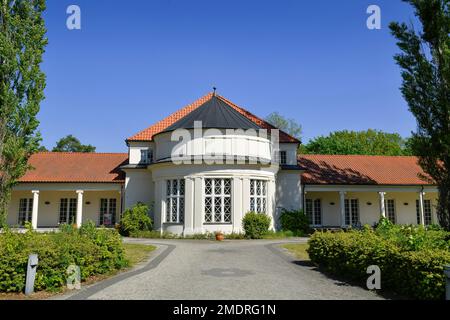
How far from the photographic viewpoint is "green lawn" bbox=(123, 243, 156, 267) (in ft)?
41.5

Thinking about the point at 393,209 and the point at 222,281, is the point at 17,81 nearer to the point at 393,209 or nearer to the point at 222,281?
the point at 222,281

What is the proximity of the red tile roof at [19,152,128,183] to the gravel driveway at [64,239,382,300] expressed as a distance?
14.9 m

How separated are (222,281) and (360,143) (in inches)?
1779

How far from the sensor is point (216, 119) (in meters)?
22.0

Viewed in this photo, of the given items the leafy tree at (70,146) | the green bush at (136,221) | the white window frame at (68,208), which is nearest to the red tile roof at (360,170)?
the green bush at (136,221)

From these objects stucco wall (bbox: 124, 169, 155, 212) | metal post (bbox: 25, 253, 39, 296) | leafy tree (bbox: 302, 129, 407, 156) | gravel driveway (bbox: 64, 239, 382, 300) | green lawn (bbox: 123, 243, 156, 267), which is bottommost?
gravel driveway (bbox: 64, 239, 382, 300)

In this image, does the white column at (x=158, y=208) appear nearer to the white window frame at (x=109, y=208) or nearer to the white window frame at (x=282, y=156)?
the white window frame at (x=109, y=208)

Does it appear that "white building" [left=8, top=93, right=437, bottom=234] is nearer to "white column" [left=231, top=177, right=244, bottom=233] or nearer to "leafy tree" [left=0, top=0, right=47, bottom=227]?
"white column" [left=231, top=177, right=244, bottom=233]

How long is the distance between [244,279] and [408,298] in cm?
362

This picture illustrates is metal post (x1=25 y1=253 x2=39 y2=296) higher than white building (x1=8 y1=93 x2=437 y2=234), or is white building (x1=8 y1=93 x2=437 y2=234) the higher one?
white building (x1=8 y1=93 x2=437 y2=234)

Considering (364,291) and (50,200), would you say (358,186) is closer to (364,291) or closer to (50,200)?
(364,291)

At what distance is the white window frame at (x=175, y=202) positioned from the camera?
21250 millimetres

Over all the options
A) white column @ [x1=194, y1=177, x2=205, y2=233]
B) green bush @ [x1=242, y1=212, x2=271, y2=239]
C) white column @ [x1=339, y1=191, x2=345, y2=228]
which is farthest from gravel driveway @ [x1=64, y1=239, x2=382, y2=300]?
white column @ [x1=339, y1=191, x2=345, y2=228]

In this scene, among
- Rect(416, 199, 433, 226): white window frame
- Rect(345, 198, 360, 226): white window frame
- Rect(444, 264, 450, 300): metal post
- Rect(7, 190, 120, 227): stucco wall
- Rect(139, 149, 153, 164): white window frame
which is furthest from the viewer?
Rect(416, 199, 433, 226): white window frame
